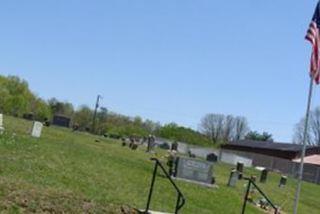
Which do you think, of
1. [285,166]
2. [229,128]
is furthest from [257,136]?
[285,166]

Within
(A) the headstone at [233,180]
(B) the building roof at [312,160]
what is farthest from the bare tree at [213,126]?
(A) the headstone at [233,180]

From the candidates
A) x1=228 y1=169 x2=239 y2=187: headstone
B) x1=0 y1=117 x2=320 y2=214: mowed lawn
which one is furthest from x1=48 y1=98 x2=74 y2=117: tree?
x1=0 y1=117 x2=320 y2=214: mowed lawn

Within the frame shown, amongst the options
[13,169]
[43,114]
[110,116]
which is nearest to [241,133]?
[110,116]

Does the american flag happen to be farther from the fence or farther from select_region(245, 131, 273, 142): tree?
select_region(245, 131, 273, 142): tree

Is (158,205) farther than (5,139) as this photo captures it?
No

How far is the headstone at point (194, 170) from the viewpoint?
87.2ft

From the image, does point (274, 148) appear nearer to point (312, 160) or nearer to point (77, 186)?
point (312, 160)

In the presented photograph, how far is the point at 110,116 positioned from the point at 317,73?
4461 inches

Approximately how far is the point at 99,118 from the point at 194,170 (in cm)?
10346

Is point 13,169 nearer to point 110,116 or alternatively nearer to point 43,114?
point 43,114

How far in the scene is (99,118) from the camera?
12938cm

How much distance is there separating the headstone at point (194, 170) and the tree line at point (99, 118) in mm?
82406

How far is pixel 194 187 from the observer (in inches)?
1001

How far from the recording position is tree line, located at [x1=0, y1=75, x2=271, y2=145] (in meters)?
119
